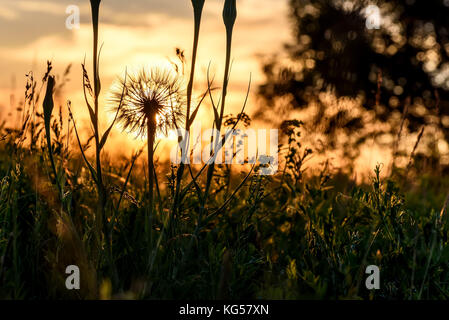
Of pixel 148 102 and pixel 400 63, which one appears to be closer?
pixel 148 102

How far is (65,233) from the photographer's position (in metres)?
1.88

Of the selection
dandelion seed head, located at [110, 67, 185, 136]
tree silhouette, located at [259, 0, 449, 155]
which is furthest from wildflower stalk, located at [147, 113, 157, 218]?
tree silhouette, located at [259, 0, 449, 155]

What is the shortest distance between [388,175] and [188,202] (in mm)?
1382

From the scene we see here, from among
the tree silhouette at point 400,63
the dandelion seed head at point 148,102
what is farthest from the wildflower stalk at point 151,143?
the tree silhouette at point 400,63

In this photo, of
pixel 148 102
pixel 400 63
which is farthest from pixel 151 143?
pixel 400 63
